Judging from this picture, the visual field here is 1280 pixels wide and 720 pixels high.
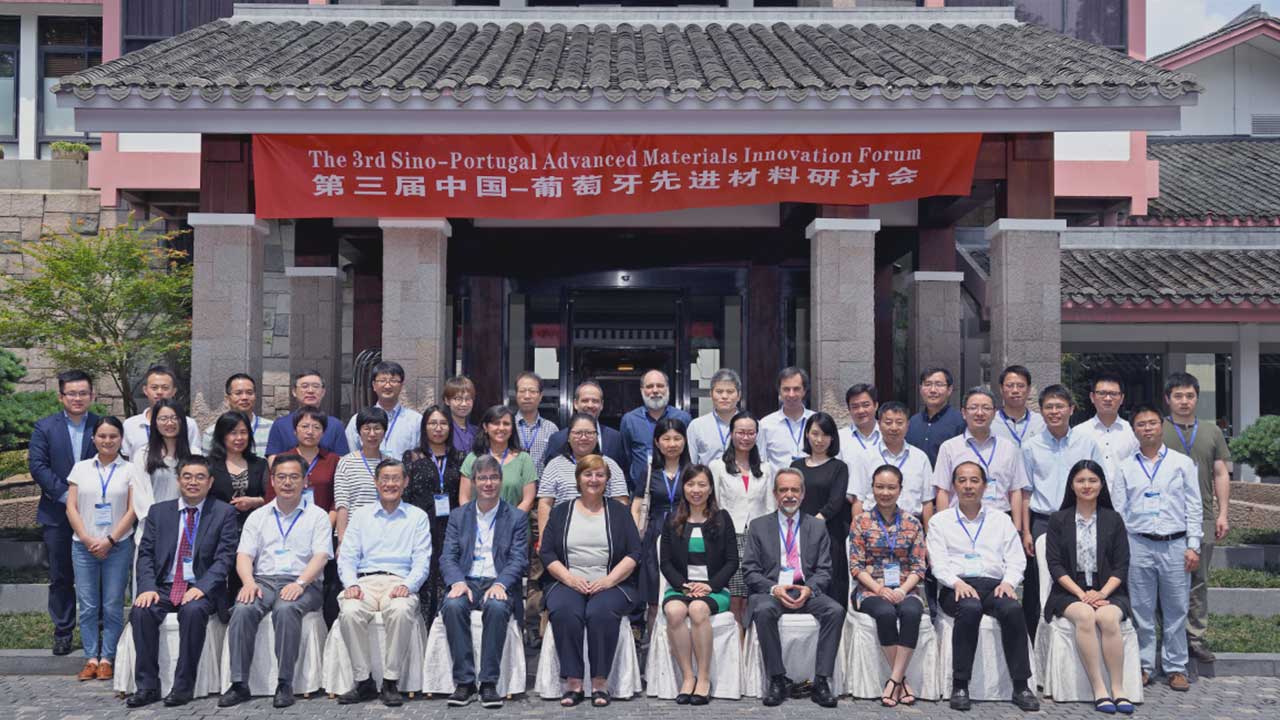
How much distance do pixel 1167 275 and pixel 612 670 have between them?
38.4 ft

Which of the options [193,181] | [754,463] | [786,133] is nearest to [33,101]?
[193,181]

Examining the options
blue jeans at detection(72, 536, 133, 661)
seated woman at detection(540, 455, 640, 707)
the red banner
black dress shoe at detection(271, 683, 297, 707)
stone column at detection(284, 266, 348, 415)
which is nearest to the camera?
black dress shoe at detection(271, 683, 297, 707)

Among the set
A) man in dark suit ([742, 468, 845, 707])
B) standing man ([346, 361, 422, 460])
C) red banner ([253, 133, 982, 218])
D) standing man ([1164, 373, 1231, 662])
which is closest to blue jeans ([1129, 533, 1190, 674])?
standing man ([1164, 373, 1231, 662])

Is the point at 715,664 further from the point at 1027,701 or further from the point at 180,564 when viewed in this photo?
the point at 180,564

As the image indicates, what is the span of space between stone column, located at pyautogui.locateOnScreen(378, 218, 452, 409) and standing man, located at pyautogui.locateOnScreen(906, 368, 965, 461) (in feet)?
14.1

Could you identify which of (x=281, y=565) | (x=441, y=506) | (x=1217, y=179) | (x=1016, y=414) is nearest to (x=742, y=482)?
(x=441, y=506)

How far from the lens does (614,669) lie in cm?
722

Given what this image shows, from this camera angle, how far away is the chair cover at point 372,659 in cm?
702

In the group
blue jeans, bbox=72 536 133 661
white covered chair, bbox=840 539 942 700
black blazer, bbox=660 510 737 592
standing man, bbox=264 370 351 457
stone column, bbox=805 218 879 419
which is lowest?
white covered chair, bbox=840 539 942 700

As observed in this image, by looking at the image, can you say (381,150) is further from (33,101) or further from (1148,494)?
(33,101)

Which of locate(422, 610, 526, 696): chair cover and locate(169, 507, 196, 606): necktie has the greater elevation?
locate(169, 507, 196, 606): necktie

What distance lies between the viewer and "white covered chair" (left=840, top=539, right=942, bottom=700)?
7.14 m

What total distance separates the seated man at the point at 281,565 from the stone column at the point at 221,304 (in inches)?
119

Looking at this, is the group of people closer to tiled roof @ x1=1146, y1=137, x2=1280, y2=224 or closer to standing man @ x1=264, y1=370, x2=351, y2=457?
standing man @ x1=264, y1=370, x2=351, y2=457
